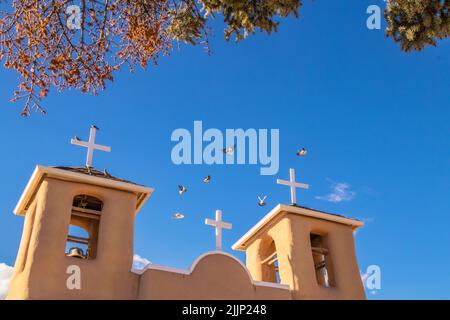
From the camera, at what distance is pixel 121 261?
1073 centimetres

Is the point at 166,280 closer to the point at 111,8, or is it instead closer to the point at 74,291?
the point at 74,291

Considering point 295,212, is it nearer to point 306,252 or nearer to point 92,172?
point 306,252

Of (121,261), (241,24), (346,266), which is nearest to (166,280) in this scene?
(121,261)

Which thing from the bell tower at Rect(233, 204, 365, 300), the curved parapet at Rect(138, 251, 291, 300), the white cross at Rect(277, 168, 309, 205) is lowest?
the curved parapet at Rect(138, 251, 291, 300)

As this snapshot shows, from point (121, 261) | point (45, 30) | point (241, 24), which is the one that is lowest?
point (121, 261)

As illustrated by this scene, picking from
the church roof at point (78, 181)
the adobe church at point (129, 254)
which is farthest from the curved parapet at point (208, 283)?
the church roof at point (78, 181)

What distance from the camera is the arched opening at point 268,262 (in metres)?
13.5

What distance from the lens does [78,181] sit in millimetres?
11258

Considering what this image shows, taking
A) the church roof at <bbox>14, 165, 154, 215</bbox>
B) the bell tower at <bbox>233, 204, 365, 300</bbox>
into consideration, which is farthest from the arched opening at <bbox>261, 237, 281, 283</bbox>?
the church roof at <bbox>14, 165, 154, 215</bbox>

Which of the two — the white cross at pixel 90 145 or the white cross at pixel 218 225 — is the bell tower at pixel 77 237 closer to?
the white cross at pixel 90 145

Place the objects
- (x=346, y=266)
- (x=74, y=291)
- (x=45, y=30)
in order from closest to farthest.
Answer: (x=45, y=30) < (x=74, y=291) < (x=346, y=266)

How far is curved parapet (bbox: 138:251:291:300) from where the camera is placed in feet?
34.7

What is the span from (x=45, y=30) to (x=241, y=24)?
2581 mm

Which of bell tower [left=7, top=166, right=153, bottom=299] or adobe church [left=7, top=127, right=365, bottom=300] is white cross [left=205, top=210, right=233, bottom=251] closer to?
adobe church [left=7, top=127, right=365, bottom=300]
